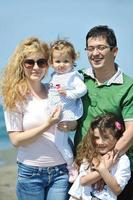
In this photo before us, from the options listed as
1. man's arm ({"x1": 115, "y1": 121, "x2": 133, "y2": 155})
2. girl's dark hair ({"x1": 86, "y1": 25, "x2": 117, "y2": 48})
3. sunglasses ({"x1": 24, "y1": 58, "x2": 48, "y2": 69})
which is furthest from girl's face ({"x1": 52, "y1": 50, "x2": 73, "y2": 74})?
man's arm ({"x1": 115, "y1": 121, "x2": 133, "y2": 155})

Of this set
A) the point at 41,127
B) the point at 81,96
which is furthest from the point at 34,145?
the point at 81,96

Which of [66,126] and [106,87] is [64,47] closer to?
[106,87]

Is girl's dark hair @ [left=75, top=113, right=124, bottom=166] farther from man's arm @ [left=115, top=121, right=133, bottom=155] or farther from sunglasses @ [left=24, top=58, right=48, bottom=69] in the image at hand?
sunglasses @ [left=24, top=58, right=48, bottom=69]

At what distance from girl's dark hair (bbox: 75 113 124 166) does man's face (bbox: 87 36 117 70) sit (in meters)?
0.41

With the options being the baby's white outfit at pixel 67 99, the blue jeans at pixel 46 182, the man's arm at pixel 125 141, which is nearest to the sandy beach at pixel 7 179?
the blue jeans at pixel 46 182

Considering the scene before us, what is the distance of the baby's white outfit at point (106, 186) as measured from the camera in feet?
15.0

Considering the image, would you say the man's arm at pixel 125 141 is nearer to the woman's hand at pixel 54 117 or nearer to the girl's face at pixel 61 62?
the woman's hand at pixel 54 117

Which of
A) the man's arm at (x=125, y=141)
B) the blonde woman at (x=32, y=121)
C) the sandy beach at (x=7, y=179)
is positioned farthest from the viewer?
the sandy beach at (x=7, y=179)

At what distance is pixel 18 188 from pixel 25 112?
0.68 m

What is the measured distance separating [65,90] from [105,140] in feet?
1.73

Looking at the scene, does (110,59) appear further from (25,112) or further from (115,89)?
(25,112)

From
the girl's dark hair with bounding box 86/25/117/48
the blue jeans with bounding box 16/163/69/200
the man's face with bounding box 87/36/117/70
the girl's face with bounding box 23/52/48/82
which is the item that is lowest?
the blue jeans with bounding box 16/163/69/200

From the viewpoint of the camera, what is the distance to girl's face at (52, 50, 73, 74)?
15.6ft

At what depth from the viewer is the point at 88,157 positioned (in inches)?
184
